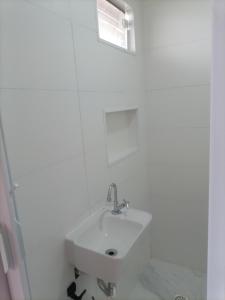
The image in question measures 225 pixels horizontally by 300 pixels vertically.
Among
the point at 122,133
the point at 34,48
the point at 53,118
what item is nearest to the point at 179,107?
the point at 122,133

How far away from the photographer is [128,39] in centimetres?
197

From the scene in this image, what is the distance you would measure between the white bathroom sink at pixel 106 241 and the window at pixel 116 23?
4.31 feet

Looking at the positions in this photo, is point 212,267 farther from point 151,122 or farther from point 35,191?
point 151,122

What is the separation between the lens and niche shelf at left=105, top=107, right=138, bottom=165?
1851mm

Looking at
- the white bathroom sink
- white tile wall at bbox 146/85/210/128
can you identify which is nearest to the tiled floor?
the white bathroom sink

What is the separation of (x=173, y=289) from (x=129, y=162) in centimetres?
130

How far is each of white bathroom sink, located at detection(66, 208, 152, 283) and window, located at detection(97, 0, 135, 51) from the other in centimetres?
131

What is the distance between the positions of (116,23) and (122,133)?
0.95m

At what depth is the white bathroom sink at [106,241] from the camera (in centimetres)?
117

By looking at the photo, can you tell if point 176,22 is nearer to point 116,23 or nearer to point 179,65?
point 179,65

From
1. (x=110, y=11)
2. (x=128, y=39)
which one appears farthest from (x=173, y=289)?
(x=110, y=11)

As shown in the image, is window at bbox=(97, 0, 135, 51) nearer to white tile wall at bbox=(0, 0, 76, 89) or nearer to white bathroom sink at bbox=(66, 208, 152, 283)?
white tile wall at bbox=(0, 0, 76, 89)

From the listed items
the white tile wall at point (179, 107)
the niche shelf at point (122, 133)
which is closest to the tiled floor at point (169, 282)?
Answer: the niche shelf at point (122, 133)

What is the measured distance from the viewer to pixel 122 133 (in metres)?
2.04
